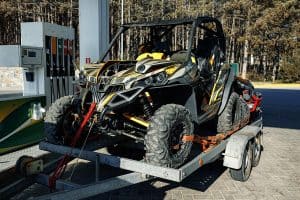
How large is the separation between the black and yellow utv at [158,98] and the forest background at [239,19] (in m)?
33.7

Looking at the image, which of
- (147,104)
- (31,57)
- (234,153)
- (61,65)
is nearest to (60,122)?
(147,104)

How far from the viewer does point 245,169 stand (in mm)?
6102

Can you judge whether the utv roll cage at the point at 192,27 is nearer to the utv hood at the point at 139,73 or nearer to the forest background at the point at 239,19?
the utv hood at the point at 139,73

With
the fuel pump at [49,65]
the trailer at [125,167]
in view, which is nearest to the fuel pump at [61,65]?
the fuel pump at [49,65]

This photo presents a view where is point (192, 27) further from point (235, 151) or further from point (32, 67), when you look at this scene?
point (32, 67)

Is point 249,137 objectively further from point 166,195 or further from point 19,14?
point 19,14

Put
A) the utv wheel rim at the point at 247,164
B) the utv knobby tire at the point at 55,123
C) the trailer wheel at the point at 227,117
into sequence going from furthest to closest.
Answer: the trailer wheel at the point at 227,117, the utv wheel rim at the point at 247,164, the utv knobby tire at the point at 55,123

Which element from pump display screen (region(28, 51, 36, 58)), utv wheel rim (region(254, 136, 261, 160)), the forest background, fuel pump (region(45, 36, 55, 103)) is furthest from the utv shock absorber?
the forest background

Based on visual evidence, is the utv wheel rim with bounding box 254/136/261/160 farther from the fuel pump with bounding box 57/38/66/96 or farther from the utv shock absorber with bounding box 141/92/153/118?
the fuel pump with bounding box 57/38/66/96

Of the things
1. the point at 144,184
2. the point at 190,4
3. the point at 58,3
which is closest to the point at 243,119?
the point at 144,184

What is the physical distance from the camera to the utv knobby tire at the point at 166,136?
14.5 ft

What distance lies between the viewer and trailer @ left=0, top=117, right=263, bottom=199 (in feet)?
13.3

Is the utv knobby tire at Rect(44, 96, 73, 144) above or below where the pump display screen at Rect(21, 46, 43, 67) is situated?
below

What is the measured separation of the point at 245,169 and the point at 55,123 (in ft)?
10.4
